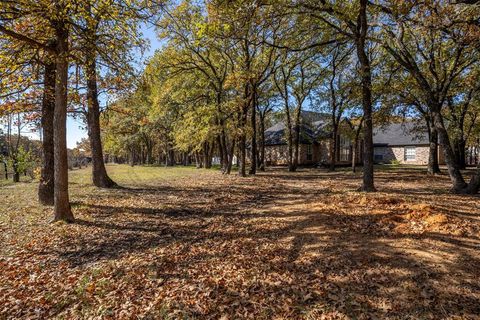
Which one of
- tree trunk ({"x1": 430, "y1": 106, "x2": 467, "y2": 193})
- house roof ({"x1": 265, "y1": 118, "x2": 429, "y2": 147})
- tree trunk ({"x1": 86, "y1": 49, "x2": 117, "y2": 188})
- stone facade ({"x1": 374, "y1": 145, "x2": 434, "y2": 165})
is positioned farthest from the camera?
stone facade ({"x1": 374, "y1": 145, "x2": 434, "y2": 165})

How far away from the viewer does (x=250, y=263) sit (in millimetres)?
5535

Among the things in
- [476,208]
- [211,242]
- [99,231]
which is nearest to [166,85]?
[99,231]

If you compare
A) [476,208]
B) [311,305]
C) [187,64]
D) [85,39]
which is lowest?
[311,305]

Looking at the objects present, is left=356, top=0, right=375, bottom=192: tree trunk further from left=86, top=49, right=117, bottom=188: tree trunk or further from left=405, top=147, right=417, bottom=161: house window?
left=405, top=147, right=417, bottom=161: house window

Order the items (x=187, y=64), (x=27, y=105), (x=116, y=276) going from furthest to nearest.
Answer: (x=187, y=64) < (x=27, y=105) < (x=116, y=276)

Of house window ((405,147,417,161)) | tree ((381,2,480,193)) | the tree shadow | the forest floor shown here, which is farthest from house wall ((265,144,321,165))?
the forest floor

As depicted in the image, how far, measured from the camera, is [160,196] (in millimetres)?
13141

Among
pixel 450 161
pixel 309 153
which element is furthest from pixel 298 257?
pixel 309 153

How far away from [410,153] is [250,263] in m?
38.8

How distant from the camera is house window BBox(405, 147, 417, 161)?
36.5 meters

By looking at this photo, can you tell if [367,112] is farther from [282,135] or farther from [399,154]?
[399,154]

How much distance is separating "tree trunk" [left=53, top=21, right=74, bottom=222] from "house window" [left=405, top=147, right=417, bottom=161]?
39839 mm

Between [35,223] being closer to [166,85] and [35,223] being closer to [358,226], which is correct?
[358,226]

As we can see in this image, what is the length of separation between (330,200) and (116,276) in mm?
7912
